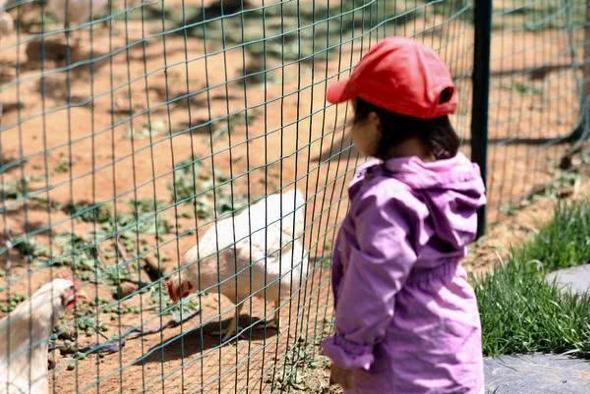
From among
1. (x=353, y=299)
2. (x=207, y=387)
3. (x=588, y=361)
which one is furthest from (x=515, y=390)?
(x=353, y=299)

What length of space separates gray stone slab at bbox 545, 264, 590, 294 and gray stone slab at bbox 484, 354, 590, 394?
1.64ft

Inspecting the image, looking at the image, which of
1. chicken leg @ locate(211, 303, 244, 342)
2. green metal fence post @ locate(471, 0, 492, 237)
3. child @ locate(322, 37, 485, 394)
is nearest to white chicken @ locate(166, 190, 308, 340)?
chicken leg @ locate(211, 303, 244, 342)

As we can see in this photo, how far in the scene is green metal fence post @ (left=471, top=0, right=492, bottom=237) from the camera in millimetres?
5449

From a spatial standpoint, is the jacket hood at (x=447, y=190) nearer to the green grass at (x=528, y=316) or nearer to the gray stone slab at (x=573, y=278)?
the green grass at (x=528, y=316)

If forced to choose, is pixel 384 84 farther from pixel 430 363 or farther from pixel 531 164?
pixel 531 164

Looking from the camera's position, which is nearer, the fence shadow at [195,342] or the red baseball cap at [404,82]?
the red baseball cap at [404,82]

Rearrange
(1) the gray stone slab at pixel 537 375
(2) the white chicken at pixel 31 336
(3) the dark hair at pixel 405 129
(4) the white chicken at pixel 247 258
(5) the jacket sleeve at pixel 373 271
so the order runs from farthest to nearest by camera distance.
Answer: (4) the white chicken at pixel 247 258 → (1) the gray stone slab at pixel 537 375 → (2) the white chicken at pixel 31 336 → (3) the dark hair at pixel 405 129 → (5) the jacket sleeve at pixel 373 271

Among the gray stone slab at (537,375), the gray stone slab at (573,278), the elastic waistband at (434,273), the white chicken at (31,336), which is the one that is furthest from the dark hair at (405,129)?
the gray stone slab at (573,278)

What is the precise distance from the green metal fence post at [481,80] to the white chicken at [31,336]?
253 cm

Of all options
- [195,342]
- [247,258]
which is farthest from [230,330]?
[247,258]

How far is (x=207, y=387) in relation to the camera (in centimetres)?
417

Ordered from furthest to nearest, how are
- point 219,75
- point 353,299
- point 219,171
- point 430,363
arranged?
point 219,75
point 219,171
point 430,363
point 353,299

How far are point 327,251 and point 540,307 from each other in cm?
162

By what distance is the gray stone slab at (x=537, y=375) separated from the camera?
3996 mm
